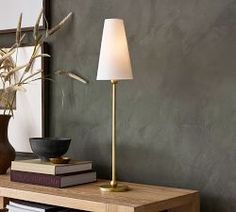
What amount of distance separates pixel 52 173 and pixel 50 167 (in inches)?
1.0

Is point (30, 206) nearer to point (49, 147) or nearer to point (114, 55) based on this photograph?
point (49, 147)

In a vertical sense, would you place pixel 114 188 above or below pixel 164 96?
below

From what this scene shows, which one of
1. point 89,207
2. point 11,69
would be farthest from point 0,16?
point 89,207

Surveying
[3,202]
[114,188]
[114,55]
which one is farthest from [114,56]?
[3,202]

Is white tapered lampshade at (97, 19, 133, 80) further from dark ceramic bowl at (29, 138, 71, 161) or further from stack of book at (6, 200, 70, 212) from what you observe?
stack of book at (6, 200, 70, 212)

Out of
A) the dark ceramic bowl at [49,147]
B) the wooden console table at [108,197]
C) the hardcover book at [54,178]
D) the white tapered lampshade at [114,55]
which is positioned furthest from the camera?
the dark ceramic bowl at [49,147]

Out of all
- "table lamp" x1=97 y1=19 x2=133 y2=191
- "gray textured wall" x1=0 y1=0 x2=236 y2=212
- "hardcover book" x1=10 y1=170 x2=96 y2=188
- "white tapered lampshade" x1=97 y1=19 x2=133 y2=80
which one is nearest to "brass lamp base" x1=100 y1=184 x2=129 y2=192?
"table lamp" x1=97 y1=19 x2=133 y2=191

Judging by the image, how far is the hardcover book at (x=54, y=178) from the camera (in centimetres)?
189

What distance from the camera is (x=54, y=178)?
1897 millimetres

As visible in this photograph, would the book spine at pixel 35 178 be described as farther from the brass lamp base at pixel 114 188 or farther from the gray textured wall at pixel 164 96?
the gray textured wall at pixel 164 96

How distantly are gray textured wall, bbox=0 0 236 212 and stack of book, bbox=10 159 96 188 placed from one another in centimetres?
20

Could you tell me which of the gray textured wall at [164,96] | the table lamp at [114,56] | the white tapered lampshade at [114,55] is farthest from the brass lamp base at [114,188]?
the white tapered lampshade at [114,55]

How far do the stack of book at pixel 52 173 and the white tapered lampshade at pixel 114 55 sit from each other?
1.29 feet

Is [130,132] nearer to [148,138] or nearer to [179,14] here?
[148,138]
